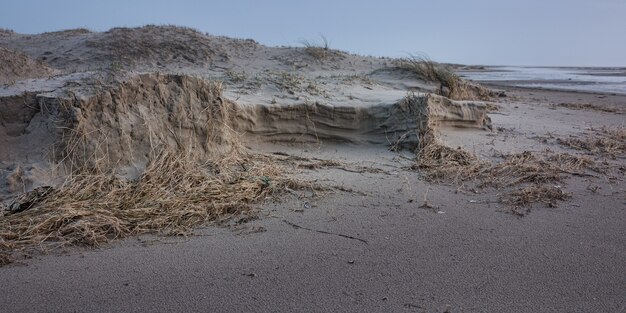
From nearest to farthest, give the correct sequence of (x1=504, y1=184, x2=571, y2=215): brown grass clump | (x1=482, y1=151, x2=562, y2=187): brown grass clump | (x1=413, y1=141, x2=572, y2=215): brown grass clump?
(x1=504, y1=184, x2=571, y2=215): brown grass clump, (x1=413, y1=141, x2=572, y2=215): brown grass clump, (x1=482, y1=151, x2=562, y2=187): brown grass clump

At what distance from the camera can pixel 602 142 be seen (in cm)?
696

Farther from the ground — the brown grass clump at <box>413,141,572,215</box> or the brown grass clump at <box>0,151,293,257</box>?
the brown grass clump at <box>0,151,293,257</box>

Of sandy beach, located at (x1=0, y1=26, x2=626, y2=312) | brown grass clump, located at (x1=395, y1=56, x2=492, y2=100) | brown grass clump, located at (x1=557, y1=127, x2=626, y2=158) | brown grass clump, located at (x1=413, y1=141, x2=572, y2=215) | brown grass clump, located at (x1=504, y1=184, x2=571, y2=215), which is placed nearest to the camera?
sandy beach, located at (x1=0, y1=26, x2=626, y2=312)

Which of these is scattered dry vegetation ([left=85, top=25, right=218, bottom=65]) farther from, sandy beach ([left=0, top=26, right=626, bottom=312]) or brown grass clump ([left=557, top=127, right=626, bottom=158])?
brown grass clump ([left=557, top=127, right=626, bottom=158])

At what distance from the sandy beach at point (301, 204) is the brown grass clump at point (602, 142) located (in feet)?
0.11

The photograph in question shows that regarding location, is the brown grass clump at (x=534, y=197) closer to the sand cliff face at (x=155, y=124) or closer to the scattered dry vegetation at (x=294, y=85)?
the sand cliff face at (x=155, y=124)

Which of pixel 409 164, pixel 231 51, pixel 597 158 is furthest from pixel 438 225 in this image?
pixel 231 51

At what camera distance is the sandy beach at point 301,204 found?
2928 mm

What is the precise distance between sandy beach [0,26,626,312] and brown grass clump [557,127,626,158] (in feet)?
0.11

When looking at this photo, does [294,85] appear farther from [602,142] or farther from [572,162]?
[602,142]

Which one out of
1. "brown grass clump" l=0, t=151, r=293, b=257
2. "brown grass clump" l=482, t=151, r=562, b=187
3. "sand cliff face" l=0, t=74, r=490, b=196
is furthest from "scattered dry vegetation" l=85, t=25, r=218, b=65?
"brown grass clump" l=482, t=151, r=562, b=187

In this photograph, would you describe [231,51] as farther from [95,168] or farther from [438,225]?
[438,225]

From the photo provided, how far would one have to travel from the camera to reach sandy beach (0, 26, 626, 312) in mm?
2928

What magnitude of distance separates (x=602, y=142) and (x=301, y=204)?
15.1 ft
